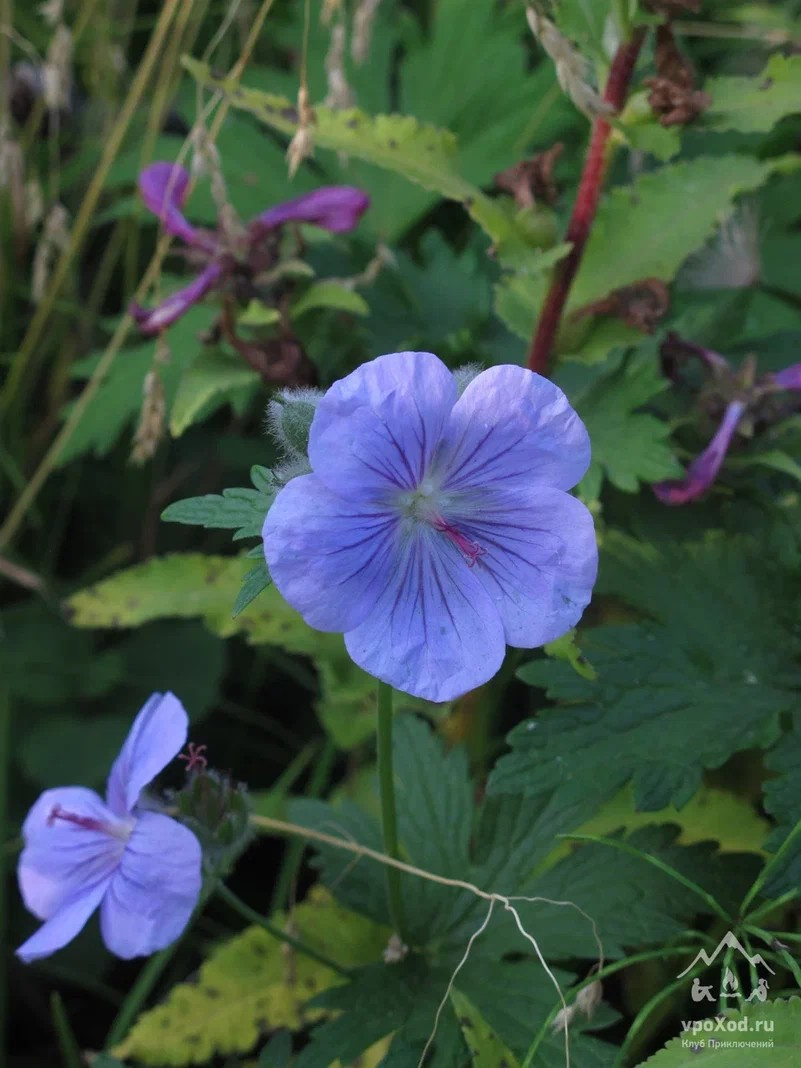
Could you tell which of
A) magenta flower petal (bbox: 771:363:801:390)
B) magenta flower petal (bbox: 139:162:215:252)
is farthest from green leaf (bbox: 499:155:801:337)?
magenta flower petal (bbox: 139:162:215:252)

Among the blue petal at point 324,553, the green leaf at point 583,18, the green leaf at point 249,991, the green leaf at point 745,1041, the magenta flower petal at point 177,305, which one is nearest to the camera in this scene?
the blue petal at point 324,553

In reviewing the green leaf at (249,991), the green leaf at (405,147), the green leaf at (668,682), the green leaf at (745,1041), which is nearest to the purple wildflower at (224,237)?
the green leaf at (405,147)

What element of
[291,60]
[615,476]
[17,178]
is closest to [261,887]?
[615,476]

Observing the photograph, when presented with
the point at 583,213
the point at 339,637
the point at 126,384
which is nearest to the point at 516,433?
the point at 583,213

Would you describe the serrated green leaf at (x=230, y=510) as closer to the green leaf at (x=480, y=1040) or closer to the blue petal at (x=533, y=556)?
the blue petal at (x=533, y=556)

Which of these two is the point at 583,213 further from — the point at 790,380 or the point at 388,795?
the point at 388,795

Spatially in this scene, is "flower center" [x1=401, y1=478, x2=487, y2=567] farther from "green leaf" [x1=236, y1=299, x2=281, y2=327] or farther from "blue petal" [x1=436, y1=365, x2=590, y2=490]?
"green leaf" [x1=236, y1=299, x2=281, y2=327]
